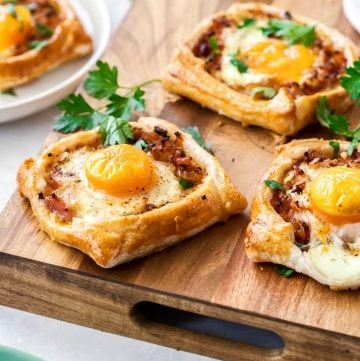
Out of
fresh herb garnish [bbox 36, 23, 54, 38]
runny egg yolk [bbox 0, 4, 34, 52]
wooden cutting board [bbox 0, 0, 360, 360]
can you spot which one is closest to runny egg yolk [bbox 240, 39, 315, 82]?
wooden cutting board [bbox 0, 0, 360, 360]

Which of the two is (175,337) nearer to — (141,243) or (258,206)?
(141,243)

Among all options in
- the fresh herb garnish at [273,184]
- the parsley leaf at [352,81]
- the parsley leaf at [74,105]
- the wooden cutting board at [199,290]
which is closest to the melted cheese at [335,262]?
the wooden cutting board at [199,290]

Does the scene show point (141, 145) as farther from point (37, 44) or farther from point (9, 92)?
point (37, 44)

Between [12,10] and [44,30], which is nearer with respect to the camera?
[12,10]

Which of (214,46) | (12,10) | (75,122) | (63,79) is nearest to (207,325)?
(75,122)

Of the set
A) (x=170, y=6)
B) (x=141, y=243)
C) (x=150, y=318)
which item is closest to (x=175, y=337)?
(x=150, y=318)

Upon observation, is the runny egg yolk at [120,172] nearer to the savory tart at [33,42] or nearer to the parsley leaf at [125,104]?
the parsley leaf at [125,104]
